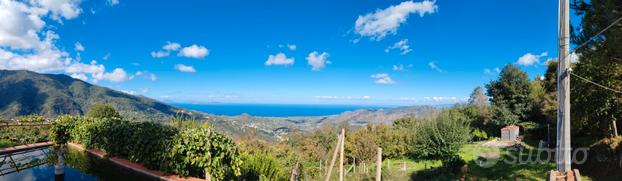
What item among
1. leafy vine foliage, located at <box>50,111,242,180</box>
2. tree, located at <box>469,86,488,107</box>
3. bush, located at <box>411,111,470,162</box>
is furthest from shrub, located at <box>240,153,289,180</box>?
tree, located at <box>469,86,488,107</box>

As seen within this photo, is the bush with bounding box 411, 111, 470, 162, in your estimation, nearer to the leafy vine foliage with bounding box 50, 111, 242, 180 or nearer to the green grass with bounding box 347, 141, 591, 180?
the green grass with bounding box 347, 141, 591, 180

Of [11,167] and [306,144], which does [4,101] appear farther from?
[11,167]

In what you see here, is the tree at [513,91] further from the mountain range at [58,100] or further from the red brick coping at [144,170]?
the red brick coping at [144,170]

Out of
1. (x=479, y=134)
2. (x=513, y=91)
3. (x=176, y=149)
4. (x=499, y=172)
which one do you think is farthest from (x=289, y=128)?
(x=176, y=149)

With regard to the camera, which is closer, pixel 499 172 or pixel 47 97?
pixel 499 172

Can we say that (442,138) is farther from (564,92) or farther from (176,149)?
(176,149)

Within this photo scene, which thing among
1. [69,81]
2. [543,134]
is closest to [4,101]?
[69,81]
